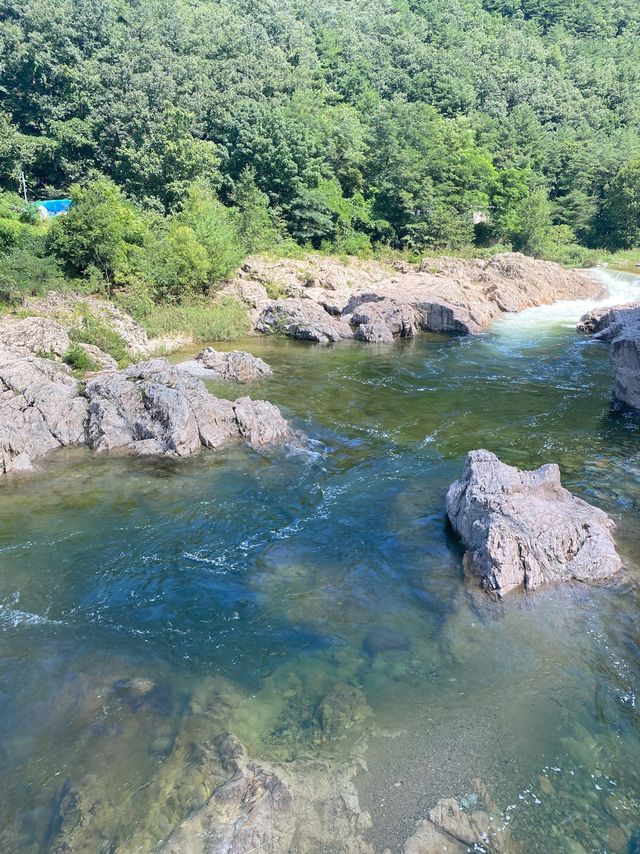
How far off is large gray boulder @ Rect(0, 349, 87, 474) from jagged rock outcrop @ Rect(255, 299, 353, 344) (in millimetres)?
13844

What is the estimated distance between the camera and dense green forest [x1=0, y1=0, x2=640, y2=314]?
3428cm

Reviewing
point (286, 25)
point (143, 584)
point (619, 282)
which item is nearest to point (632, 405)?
point (143, 584)

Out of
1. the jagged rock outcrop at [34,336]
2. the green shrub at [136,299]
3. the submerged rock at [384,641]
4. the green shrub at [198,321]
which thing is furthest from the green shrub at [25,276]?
the submerged rock at [384,641]

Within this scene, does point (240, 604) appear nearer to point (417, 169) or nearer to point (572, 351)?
point (572, 351)

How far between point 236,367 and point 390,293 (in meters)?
14.4

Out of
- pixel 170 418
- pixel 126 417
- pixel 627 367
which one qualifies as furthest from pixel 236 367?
pixel 627 367

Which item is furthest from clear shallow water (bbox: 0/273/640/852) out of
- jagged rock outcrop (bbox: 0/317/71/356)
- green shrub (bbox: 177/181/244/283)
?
green shrub (bbox: 177/181/244/283)

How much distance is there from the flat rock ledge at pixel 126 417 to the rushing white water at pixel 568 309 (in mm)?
18818

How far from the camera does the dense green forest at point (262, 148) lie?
3428cm

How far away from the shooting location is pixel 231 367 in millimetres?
22172

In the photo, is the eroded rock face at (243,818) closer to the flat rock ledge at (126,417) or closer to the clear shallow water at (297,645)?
the clear shallow water at (297,645)

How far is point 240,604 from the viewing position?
9.58 meters

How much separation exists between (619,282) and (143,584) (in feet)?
139

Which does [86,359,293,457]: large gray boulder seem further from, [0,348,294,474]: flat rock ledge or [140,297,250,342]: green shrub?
[140,297,250,342]: green shrub
